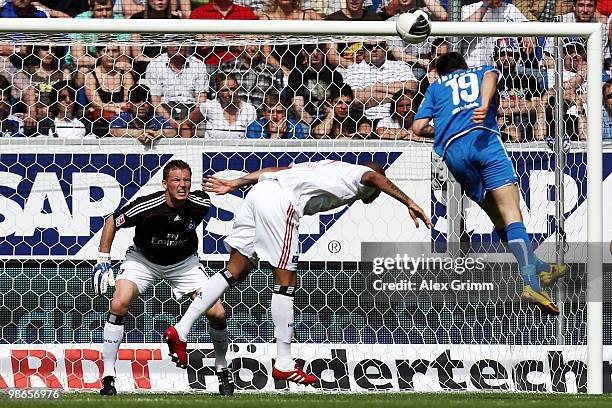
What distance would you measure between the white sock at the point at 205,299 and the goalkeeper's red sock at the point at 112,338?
631 millimetres

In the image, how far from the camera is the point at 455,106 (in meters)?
8.00

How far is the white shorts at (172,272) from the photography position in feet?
26.8

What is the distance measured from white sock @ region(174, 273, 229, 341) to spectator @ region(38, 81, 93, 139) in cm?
179

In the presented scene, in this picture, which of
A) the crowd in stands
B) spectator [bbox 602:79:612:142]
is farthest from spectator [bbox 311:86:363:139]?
spectator [bbox 602:79:612:142]

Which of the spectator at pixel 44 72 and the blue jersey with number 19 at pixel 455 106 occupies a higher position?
the spectator at pixel 44 72

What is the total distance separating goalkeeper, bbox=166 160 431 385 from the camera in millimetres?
7324

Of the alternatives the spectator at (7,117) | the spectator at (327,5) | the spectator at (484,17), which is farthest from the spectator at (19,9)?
the spectator at (484,17)

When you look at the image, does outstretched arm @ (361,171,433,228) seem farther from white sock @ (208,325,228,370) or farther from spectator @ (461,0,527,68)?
spectator @ (461,0,527,68)

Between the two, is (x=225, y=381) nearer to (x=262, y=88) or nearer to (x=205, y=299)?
(x=205, y=299)

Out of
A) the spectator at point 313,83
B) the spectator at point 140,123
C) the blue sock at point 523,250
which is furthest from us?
the spectator at point 313,83

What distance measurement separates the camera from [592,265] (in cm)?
786

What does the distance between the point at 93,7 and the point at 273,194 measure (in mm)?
4093

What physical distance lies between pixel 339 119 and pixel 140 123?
1.58m

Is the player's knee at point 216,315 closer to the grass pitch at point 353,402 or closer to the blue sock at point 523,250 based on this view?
the grass pitch at point 353,402
